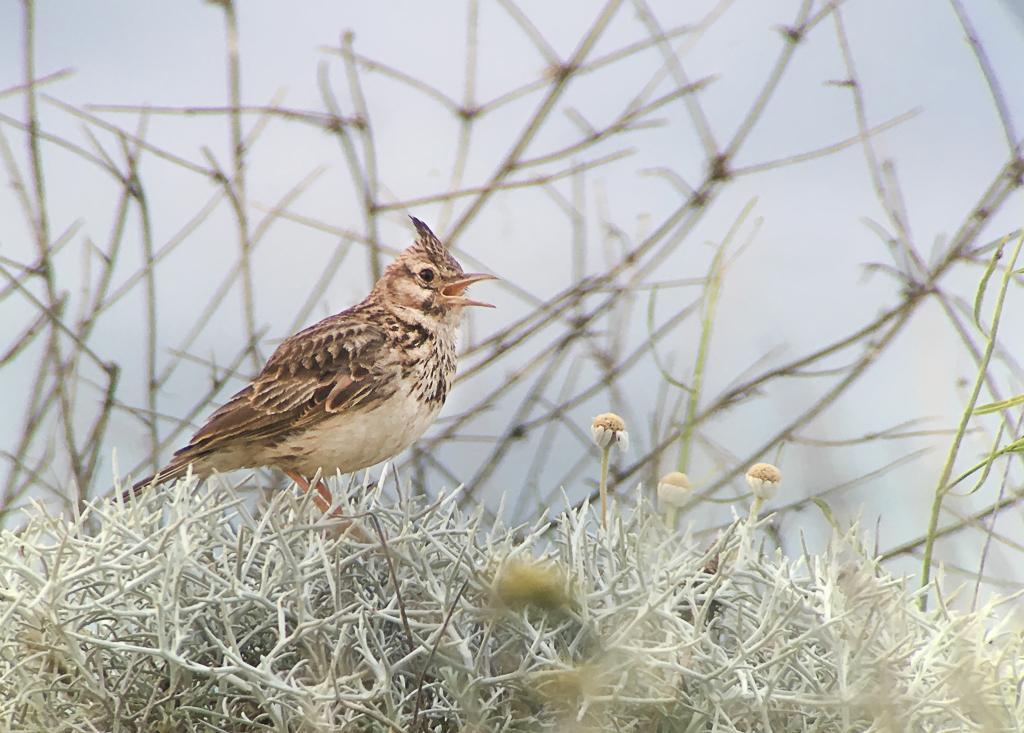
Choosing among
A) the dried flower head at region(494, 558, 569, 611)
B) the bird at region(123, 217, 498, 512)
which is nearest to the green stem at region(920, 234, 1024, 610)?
the dried flower head at region(494, 558, 569, 611)

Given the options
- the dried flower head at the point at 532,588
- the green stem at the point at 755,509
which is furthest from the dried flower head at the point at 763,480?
the dried flower head at the point at 532,588

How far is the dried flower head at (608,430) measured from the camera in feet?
6.99

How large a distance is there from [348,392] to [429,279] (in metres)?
0.50

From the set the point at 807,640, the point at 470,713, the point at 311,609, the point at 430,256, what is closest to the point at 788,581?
the point at 807,640

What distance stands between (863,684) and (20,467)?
250cm

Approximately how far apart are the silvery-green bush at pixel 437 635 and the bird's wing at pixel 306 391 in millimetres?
1602

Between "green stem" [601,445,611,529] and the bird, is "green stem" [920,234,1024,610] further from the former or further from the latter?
the bird

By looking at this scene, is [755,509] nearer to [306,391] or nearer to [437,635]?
[437,635]

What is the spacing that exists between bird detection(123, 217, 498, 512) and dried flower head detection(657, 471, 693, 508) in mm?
1467

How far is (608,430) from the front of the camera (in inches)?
84.0

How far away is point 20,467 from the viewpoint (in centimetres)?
355

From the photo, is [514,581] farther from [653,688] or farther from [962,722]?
[962,722]

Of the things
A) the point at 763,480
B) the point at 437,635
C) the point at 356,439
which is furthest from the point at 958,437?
the point at 356,439

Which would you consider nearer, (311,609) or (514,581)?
(514,581)
